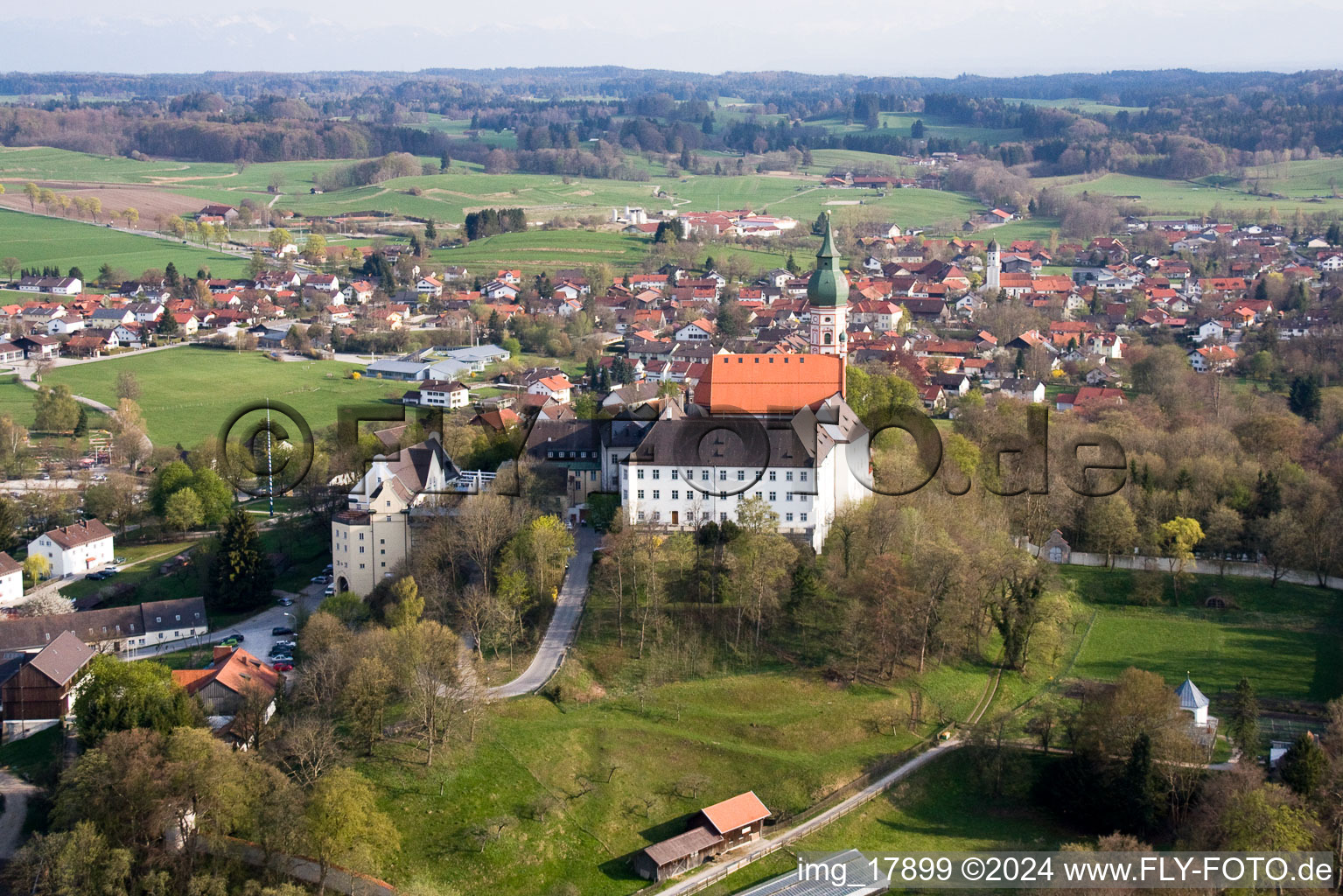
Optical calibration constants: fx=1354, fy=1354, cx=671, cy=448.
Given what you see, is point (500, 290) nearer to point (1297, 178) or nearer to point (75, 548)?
point (75, 548)

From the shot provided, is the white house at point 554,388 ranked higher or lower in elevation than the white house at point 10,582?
higher

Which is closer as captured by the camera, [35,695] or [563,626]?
[563,626]

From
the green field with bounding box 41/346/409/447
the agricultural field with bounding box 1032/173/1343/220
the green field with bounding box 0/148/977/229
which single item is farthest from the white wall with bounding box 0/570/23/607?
the agricultural field with bounding box 1032/173/1343/220

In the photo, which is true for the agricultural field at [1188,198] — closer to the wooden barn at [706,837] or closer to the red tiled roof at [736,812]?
the red tiled roof at [736,812]

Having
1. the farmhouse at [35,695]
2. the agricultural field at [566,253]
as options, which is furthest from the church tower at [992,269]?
the farmhouse at [35,695]

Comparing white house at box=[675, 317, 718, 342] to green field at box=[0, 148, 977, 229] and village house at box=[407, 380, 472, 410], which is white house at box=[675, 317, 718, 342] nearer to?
village house at box=[407, 380, 472, 410]

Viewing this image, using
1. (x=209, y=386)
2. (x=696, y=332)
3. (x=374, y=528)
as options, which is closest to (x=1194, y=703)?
(x=374, y=528)
